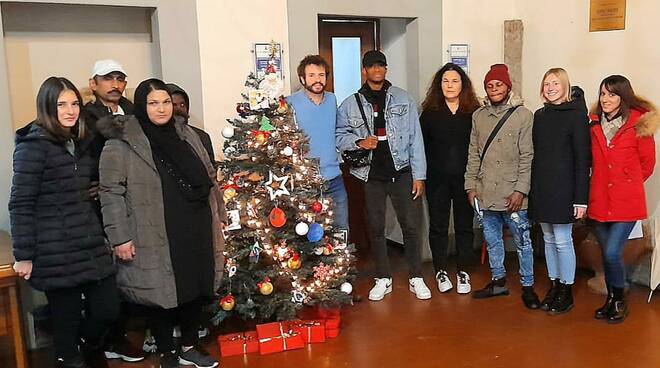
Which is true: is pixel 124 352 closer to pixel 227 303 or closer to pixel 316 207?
pixel 227 303

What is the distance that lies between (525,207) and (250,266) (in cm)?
170

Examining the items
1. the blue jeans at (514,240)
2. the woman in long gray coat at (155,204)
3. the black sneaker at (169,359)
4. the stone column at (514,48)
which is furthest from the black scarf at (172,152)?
the stone column at (514,48)

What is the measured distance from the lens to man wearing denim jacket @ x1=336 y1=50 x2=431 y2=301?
4.04 meters

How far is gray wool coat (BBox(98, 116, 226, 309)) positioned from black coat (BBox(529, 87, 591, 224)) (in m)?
2.16

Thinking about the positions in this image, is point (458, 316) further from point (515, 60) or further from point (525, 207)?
point (515, 60)

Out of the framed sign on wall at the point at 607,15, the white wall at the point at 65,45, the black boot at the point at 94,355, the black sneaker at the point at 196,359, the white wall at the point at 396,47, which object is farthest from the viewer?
the white wall at the point at 396,47

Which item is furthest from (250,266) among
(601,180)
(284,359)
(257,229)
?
(601,180)

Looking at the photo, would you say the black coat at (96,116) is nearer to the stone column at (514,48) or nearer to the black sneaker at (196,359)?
the black sneaker at (196,359)

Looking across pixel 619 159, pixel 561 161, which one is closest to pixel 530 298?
pixel 561 161

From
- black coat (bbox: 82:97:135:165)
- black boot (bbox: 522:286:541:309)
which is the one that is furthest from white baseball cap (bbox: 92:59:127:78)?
black boot (bbox: 522:286:541:309)

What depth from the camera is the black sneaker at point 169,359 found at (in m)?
3.20

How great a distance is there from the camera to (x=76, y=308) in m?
2.98

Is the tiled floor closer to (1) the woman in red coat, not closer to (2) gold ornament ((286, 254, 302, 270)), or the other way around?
(1) the woman in red coat

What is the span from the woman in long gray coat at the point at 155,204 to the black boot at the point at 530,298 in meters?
2.06
